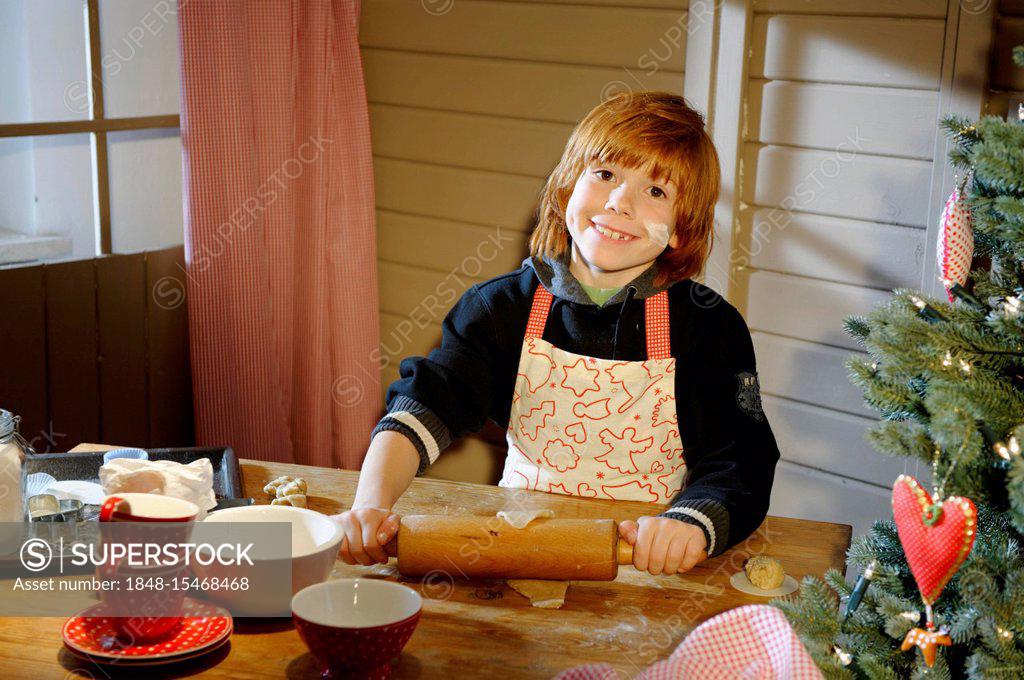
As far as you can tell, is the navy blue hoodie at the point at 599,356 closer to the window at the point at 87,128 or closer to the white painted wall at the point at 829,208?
the white painted wall at the point at 829,208

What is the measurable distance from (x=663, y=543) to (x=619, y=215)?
1.78ft

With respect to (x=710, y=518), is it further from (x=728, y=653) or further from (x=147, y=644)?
(x=147, y=644)

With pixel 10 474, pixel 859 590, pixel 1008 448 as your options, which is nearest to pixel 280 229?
pixel 10 474

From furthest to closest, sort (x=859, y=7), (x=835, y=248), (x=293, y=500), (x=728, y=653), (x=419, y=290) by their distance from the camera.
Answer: (x=419, y=290) → (x=835, y=248) → (x=859, y=7) → (x=293, y=500) → (x=728, y=653)

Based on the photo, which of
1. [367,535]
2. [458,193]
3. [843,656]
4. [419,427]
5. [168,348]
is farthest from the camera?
[458,193]

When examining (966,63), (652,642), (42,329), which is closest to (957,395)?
(652,642)

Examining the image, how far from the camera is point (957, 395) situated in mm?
910

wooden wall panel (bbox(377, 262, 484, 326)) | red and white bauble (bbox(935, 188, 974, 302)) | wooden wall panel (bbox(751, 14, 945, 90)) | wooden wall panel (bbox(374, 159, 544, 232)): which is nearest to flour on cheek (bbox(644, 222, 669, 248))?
red and white bauble (bbox(935, 188, 974, 302))

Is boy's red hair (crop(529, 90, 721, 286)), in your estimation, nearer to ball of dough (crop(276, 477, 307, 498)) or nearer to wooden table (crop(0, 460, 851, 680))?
wooden table (crop(0, 460, 851, 680))

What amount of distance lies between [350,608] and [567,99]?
1782 mm

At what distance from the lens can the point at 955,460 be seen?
2.96 feet

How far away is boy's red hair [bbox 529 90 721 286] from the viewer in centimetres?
150

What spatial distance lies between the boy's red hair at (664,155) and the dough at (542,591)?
2.09 feet

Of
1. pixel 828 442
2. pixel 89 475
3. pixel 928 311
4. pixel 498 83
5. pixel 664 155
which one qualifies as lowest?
pixel 828 442
